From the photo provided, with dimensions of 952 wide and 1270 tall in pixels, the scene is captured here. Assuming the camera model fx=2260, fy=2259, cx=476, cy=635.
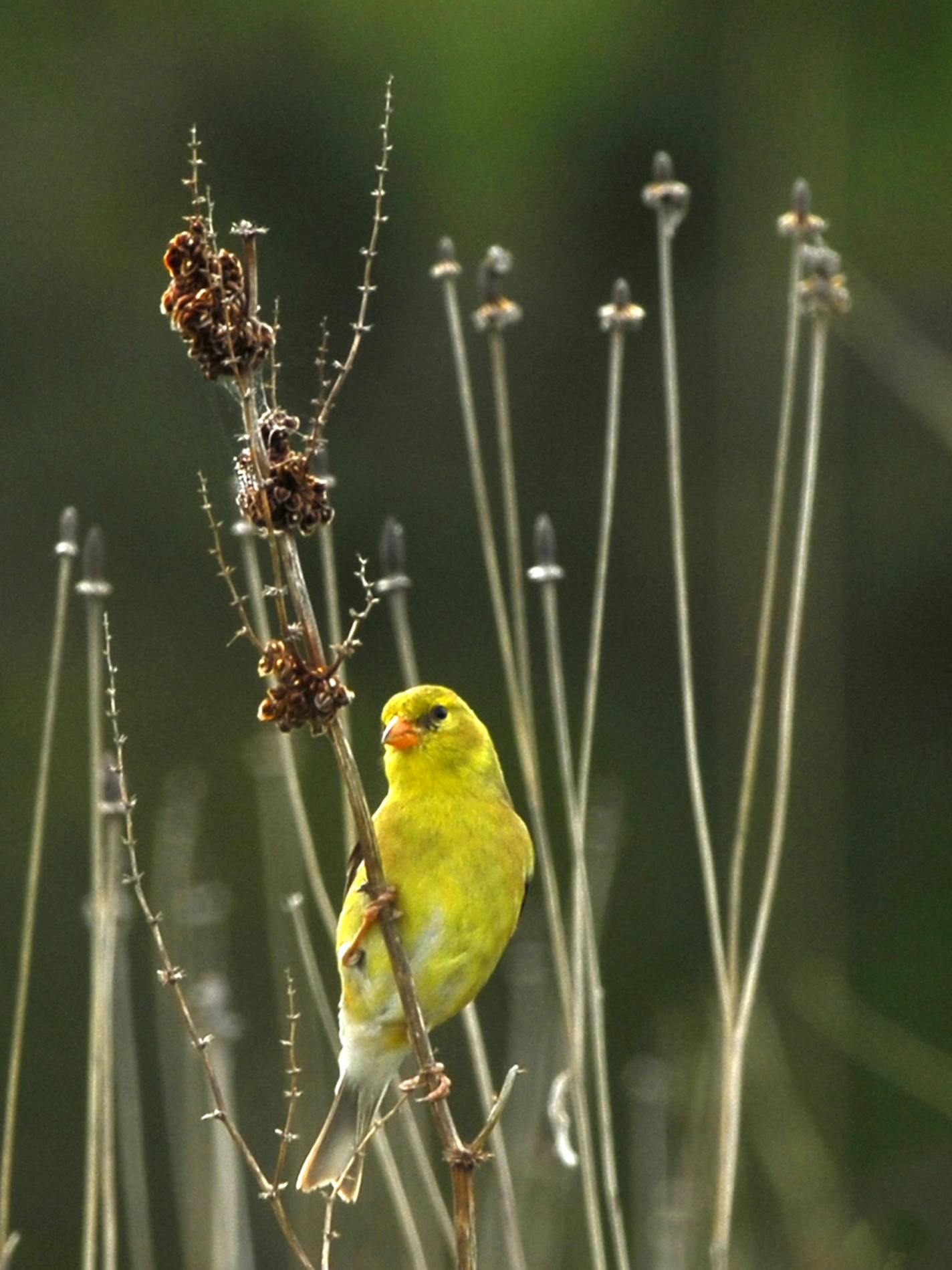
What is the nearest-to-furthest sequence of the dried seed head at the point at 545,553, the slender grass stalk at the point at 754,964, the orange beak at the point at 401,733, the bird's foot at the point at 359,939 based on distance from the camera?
the slender grass stalk at the point at 754,964 < the dried seed head at the point at 545,553 < the bird's foot at the point at 359,939 < the orange beak at the point at 401,733

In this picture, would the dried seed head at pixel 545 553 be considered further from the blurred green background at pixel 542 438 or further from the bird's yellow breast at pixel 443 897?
the blurred green background at pixel 542 438

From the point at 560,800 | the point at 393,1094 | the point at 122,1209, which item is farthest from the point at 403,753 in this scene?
the point at 560,800

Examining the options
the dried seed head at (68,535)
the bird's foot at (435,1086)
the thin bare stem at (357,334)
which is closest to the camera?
the thin bare stem at (357,334)

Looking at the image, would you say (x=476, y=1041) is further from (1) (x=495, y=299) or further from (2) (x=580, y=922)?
(1) (x=495, y=299)

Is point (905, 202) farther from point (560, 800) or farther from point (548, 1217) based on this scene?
A: point (548, 1217)

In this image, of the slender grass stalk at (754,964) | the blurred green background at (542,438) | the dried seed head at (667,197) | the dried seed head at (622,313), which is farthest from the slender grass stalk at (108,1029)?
the blurred green background at (542,438)

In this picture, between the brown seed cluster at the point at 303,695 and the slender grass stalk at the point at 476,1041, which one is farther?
the slender grass stalk at the point at 476,1041

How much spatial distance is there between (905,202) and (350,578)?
467 cm

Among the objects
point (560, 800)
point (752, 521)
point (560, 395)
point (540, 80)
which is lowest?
point (560, 800)

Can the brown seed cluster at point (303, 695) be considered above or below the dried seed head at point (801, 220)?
below

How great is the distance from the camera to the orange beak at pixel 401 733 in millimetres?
3582

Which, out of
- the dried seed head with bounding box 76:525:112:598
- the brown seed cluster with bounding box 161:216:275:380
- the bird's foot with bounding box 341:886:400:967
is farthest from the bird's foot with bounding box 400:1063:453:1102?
the brown seed cluster with bounding box 161:216:275:380

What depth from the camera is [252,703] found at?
9867 mm

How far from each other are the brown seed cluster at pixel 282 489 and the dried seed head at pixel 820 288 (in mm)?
1419
